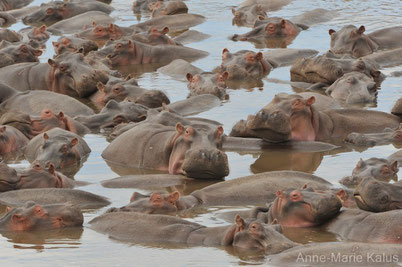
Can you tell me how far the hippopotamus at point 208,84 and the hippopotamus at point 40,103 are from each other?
1492 millimetres

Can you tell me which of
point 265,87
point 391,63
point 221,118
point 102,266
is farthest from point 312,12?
point 102,266

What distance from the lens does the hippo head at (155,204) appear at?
24.7ft

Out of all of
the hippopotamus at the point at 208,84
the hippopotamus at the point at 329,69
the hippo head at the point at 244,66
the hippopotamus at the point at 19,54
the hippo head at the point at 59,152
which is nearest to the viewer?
the hippo head at the point at 59,152

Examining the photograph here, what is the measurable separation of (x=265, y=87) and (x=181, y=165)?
15.0 ft

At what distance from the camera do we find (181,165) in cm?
907

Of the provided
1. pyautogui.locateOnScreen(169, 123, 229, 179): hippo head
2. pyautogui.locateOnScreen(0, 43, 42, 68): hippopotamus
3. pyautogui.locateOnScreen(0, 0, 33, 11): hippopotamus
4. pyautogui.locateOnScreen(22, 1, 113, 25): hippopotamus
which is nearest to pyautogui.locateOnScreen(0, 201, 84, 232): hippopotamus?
pyautogui.locateOnScreen(169, 123, 229, 179): hippo head

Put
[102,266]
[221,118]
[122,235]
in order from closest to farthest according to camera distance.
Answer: [102,266]
[122,235]
[221,118]

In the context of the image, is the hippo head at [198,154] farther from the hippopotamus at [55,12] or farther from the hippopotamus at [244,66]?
the hippopotamus at [55,12]

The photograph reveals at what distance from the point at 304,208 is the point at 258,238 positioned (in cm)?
77

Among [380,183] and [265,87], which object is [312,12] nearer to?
[265,87]

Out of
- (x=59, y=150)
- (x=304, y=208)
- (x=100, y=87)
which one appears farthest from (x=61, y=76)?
(x=304, y=208)

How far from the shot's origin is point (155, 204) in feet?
24.8

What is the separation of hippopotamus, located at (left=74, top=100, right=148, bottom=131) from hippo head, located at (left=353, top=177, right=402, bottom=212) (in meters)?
4.27

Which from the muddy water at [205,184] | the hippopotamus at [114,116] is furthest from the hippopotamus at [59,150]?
the hippopotamus at [114,116]
